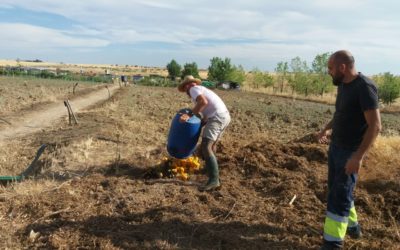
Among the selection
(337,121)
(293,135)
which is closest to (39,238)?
(337,121)

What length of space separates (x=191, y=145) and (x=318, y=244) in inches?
91.5

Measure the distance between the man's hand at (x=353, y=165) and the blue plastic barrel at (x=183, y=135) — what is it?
8.31 ft

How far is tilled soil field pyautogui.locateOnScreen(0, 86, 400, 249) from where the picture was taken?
14.5 ft

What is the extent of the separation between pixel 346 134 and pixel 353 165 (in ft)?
1.19

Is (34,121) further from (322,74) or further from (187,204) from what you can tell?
(322,74)

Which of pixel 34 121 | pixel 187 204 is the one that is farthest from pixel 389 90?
pixel 187 204

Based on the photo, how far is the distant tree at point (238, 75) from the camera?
57112 mm

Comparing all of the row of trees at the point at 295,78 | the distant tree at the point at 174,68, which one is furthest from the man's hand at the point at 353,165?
the distant tree at the point at 174,68

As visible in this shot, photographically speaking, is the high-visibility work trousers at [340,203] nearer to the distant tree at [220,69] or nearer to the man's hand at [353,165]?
the man's hand at [353,165]

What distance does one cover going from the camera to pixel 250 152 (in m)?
7.48

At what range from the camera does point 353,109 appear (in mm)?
3961

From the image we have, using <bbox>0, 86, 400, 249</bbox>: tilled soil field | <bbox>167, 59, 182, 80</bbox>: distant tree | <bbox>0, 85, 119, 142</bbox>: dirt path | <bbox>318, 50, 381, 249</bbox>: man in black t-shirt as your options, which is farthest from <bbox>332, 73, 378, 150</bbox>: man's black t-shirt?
<bbox>167, 59, 182, 80</bbox>: distant tree

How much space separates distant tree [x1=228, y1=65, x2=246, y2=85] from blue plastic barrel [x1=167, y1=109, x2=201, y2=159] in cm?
5131

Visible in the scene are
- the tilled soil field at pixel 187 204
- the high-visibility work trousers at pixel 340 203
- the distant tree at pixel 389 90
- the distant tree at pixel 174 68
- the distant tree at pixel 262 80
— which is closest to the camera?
the high-visibility work trousers at pixel 340 203
